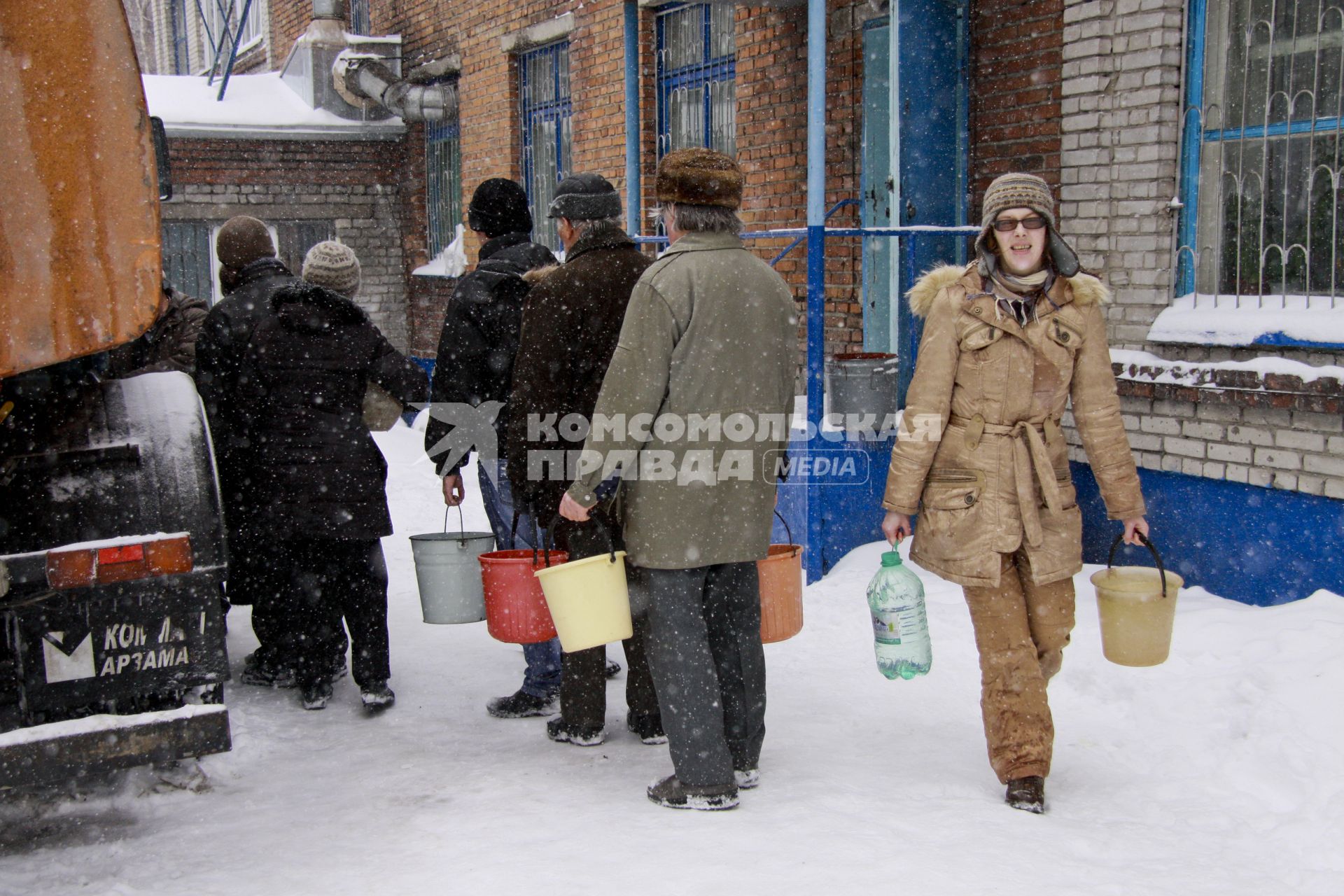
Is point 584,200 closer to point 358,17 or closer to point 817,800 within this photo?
point 817,800

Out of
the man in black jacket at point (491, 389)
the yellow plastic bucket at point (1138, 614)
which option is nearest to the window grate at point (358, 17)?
the man in black jacket at point (491, 389)

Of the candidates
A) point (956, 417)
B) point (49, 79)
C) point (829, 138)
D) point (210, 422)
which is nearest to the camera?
point (49, 79)

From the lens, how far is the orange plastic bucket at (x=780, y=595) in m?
3.83

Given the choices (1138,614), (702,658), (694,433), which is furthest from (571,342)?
(1138,614)

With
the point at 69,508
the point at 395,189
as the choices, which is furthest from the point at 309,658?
the point at 395,189

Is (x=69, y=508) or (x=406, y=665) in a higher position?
(x=69, y=508)

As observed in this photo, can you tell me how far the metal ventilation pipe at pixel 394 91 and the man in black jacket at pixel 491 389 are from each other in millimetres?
8412

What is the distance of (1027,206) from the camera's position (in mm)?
3344

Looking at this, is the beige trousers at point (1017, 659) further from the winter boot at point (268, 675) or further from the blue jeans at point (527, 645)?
the winter boot at point (268, 675)

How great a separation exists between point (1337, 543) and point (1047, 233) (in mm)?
1856

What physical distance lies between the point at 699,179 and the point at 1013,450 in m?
1.14

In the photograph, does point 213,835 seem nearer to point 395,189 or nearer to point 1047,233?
point 1047,233

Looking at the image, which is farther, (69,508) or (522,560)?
(522,560)

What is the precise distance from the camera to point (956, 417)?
11.5ft
